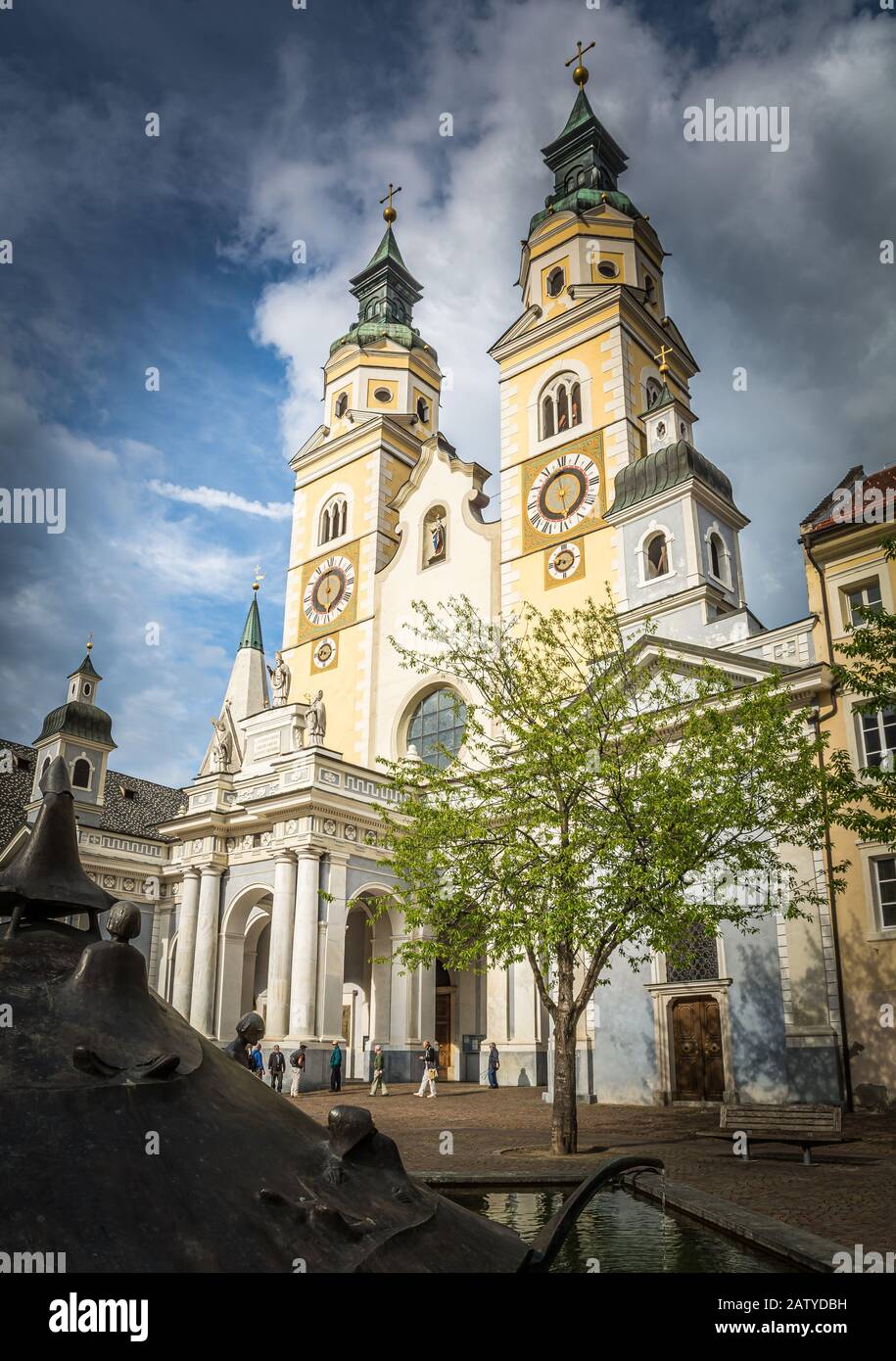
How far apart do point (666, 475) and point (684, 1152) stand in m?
20.8

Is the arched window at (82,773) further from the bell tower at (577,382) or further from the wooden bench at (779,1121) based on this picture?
the wooden bench at (779,1121)

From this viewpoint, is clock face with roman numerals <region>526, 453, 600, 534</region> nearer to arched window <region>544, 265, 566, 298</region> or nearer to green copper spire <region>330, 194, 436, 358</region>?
arched window <region>544, 265, 566, 298</region>

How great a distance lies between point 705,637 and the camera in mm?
25656

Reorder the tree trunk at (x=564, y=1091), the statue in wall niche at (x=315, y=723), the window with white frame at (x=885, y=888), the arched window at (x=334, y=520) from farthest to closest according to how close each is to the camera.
A: the arched window at (x=334, y=520) < the statue in wall niche at (x=315, y=723) < the window with white frame at (x=885, y=888) < the tree trunk at (x=564, y=1091)

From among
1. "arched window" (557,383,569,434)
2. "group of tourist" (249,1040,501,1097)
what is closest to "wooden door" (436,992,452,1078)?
"group of tourist" (249,1040,501,1097)

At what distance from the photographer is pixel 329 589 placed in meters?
41.7

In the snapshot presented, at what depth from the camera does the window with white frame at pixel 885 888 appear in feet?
65.7

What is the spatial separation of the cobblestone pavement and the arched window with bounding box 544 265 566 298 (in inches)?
1165

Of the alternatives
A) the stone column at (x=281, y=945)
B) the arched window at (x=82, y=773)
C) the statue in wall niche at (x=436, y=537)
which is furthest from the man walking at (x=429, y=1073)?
the arched window at (x=82, y=773)

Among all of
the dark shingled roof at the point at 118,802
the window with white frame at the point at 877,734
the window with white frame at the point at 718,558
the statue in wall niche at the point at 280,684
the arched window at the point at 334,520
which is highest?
the arched window at the point at 334,520

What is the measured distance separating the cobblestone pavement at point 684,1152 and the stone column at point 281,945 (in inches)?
125

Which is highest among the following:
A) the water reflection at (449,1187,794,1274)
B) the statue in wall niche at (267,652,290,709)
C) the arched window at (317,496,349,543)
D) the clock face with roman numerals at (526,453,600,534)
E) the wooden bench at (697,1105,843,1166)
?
the arched window at (317,496,349,543)

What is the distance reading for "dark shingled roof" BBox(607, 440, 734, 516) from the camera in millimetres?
29453
